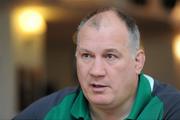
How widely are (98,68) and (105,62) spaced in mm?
49

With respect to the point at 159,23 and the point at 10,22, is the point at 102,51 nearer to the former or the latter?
the point at 10,22

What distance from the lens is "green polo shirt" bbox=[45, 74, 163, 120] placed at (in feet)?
11.1

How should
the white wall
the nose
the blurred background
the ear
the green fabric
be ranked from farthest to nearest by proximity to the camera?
the blurred background < the white wall < the ear < the green fabric < the nose

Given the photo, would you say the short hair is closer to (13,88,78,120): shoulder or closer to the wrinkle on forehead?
the wrinkle on forehead

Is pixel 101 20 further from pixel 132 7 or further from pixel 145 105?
pixel 132 7

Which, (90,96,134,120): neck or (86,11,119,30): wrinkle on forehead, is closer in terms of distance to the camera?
(86,11,119,30): wrinkle on forehead

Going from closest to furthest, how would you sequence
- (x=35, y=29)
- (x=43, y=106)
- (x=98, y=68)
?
(x=98, y=68), (x=43, y=106), (x=35, y=29)

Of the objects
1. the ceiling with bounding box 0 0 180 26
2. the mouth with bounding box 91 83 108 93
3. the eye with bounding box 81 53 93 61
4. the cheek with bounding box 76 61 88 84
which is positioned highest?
the eye with bounding box 81 53 93 61

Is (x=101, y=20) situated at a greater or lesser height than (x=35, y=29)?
greater

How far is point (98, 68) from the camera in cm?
326

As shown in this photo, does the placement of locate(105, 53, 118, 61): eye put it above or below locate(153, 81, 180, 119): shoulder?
above

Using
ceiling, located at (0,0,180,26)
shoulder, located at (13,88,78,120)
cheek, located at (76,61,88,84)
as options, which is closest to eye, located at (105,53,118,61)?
cheek, located at (76,61,88,84)

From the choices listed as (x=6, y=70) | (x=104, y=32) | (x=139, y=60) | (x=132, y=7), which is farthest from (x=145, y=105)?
(x=132, y=7)

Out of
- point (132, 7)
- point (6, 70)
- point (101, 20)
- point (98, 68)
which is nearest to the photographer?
point (98, 68)
